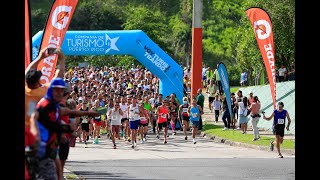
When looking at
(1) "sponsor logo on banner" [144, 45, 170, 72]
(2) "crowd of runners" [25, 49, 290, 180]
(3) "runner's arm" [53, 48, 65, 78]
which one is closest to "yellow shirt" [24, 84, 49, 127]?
(2) "crowd of runners" [25, 49, 290, 180]

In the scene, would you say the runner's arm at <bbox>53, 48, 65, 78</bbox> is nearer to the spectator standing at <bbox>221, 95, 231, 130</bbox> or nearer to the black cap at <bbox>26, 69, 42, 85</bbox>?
the black cap at <bbox>26, 69, 42, 85</bbox>

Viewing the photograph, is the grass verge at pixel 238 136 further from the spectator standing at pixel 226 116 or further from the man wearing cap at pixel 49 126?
the man wearing cap at pixel 49 126

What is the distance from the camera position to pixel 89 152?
2953 cm

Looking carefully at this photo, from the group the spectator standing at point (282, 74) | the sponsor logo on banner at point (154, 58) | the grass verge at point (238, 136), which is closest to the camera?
the grass verge at point (238, 136)

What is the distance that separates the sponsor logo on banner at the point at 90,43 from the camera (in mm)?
36312

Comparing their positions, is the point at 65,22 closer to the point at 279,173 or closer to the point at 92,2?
the point at 279,173

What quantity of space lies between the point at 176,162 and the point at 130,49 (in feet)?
38.6

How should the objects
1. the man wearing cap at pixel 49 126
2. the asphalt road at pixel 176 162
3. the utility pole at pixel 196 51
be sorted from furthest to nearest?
the utility pole at pixel 196 51 < the asphalt road at pixel 176 162 < the man wearing cap at pixel 49 126

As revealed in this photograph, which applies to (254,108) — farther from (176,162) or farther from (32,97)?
(32,97)

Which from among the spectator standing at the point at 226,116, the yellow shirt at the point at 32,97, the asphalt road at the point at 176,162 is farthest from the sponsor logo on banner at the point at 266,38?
→ the yellow shirt at the point at 32,97

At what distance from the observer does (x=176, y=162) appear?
85.6ft

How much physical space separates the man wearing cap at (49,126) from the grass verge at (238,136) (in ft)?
62.8
